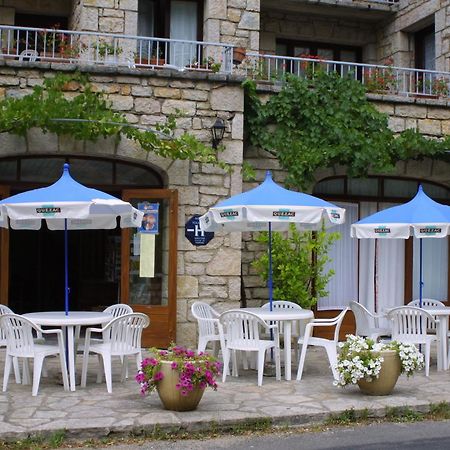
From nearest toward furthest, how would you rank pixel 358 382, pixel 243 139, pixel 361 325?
pixel 358 382
pixel 361 325
pixel 243 139

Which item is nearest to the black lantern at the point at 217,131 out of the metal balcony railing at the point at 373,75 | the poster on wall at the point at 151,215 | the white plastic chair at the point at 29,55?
the poster on wall at the point at 151,215

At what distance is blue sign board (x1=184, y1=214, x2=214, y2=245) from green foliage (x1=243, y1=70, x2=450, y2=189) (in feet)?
5.32

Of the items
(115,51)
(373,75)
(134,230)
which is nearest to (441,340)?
(134,230)

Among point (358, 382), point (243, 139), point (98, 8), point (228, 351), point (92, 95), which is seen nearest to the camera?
point (358, 382)

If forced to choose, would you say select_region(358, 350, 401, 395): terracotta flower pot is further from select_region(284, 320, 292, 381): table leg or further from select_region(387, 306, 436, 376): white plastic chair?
select_region(387, 306, 436, 376): white plastic chair

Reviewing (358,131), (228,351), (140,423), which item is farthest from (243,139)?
(140,423)

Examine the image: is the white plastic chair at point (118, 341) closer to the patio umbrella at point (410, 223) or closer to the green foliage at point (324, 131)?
the patio umbrella at point (410, 223)

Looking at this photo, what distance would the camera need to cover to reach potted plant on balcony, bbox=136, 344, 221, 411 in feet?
22.1

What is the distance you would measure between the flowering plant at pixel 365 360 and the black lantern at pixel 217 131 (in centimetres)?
426

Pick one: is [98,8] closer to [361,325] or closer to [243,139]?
[243,139]

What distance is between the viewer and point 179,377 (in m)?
6.76

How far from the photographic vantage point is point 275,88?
39.3ft

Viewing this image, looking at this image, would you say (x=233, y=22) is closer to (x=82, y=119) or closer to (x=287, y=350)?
(x=82, y=119)

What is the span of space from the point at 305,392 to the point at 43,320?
2859 millimetres
